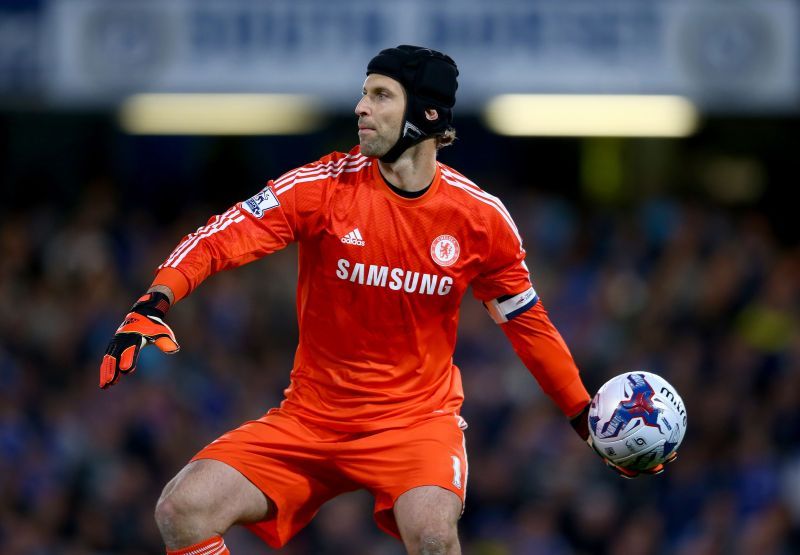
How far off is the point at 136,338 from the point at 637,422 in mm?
2454

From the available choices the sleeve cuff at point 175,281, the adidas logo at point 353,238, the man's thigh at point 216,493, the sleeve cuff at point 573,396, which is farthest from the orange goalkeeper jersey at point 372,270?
the sleeve cuff at point 573,396

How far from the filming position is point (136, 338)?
5.78 metres

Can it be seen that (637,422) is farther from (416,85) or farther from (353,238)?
(416,85)

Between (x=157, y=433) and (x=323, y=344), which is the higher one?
(x=323, y=344)

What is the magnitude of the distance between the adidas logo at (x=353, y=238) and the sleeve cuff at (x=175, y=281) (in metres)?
0.81

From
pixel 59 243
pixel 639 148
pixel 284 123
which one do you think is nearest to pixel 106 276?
pixel 59 243

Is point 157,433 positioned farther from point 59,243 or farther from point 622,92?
point 622,92

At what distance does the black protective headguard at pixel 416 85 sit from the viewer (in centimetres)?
662

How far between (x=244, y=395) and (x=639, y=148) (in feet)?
20.7

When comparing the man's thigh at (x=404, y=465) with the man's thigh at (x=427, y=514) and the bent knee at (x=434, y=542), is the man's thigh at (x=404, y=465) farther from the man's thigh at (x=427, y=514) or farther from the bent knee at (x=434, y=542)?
the bent knee at (x=434, y=542)

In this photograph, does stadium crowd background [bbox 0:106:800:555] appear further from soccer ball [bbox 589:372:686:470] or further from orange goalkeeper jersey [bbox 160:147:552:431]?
orange goalkeeper jersey [bbox 160:147:552:431]

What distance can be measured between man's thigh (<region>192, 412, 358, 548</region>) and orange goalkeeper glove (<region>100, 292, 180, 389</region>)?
0.77 metres

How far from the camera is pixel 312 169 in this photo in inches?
261

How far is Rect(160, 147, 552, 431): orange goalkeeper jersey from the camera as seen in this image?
21.4 ft
